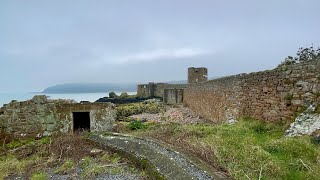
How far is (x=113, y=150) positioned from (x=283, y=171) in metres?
3.47

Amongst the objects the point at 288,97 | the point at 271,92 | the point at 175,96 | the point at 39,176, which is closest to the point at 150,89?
the point at 175,96

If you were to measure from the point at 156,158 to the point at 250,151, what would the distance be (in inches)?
69.3

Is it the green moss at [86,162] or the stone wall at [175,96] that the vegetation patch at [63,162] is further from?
the stone wall at [175,96]

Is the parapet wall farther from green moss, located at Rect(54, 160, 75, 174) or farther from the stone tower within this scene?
the stone tower

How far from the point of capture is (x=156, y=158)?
18.9 feet

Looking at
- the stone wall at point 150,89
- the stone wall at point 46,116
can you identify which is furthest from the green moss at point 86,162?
the stone wall at point 150,89

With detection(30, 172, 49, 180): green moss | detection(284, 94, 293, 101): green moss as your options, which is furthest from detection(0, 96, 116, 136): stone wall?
detection(284, 94, 293, 101): green moss

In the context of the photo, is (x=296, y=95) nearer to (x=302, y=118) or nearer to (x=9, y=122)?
(x=302, y=118)

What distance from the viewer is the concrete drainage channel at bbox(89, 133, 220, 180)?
4941 mm

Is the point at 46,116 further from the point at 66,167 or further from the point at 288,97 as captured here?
the point at 288,97

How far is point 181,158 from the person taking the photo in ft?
18.6

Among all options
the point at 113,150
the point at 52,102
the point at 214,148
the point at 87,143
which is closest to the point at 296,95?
the point at 214,148

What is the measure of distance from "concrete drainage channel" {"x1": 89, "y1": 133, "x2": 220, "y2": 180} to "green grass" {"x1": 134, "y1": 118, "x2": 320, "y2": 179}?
490mm

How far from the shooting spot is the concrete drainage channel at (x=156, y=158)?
16.2ft
